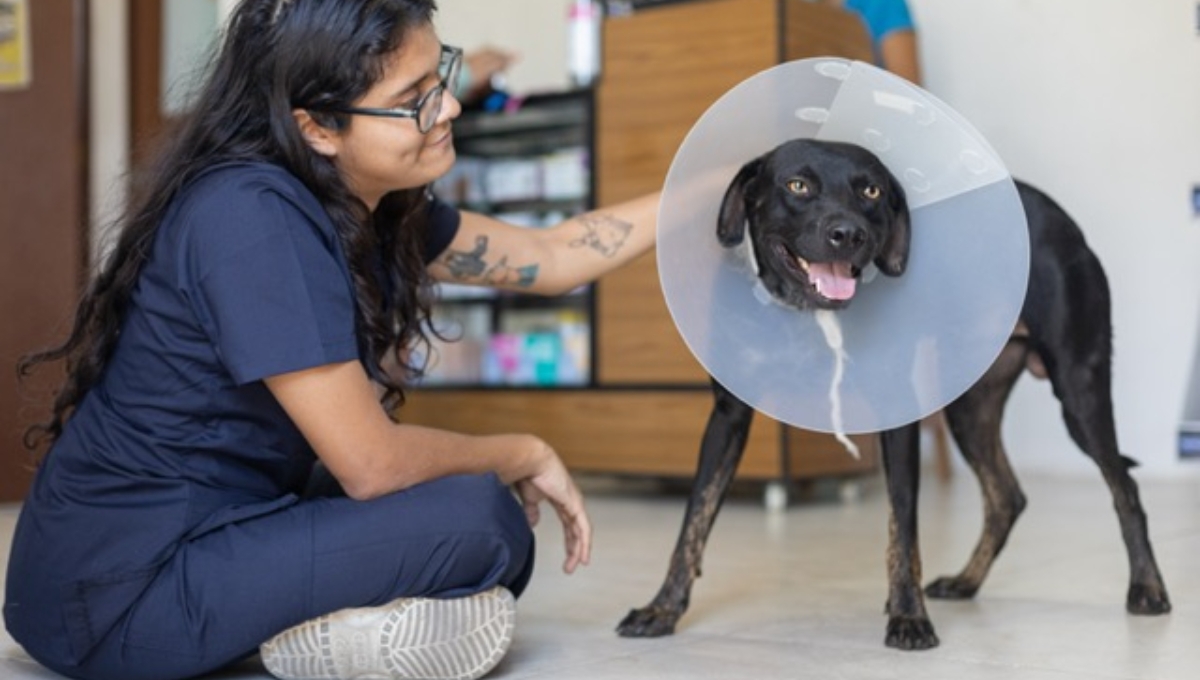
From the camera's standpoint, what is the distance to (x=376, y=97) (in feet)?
6.58

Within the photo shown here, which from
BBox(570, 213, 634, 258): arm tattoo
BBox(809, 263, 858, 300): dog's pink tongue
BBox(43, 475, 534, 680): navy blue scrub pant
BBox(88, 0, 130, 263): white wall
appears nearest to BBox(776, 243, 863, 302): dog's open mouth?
BBox(809, 263, 858, 300): dog's pink tongue

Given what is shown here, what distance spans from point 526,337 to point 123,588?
3.48m

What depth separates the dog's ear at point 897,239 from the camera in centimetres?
229

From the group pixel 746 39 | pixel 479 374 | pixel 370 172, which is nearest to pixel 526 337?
pixel 479 374

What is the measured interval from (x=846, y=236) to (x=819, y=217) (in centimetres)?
6

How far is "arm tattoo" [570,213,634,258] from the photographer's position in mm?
2582

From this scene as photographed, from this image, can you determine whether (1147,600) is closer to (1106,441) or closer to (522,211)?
(1106,441)

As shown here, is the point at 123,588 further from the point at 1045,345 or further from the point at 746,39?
the point at 746,39

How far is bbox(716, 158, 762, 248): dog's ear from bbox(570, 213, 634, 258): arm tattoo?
26 cm

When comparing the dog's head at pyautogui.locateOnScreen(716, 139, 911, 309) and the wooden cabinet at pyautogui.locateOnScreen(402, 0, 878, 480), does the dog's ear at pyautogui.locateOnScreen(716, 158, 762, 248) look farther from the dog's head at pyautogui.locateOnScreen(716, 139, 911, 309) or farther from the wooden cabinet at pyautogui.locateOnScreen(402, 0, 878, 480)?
the wooden cabinet at pyautogui.locateOnScreen(402, 0, 878, 480)

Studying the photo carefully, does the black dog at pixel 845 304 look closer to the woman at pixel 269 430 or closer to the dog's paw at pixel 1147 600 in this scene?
the dog's paw at pixel 1147 600

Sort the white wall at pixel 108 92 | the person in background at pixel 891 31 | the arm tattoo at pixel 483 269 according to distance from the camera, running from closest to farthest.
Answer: the arm tattoo at pixel 483 269
the white wall at pixel 108 92
the person in background at pixel 891 31

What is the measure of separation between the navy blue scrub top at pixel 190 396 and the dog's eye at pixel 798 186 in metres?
0.69

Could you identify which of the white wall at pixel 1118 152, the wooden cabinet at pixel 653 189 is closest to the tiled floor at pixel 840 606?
the wooden cabinet at pixel 653 189
